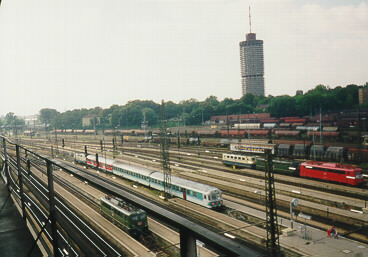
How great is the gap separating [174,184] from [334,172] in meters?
14.4

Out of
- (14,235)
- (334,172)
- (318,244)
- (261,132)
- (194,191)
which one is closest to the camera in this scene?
(14,235)

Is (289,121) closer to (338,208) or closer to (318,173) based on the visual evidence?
(318,173)

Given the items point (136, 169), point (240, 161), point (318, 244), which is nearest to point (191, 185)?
point (136, 169)

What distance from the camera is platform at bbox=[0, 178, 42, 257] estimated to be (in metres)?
2.79

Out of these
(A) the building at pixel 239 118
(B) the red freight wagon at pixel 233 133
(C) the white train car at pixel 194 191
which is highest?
(A) the building at pixel 239 118

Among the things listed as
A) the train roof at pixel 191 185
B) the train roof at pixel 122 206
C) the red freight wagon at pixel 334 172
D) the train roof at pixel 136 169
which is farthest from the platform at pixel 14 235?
the red freight wagon at pixel 334 172

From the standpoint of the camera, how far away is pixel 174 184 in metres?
23.6

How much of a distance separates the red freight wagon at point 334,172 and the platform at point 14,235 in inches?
1018

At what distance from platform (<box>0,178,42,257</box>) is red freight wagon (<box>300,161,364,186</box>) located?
1018 inches

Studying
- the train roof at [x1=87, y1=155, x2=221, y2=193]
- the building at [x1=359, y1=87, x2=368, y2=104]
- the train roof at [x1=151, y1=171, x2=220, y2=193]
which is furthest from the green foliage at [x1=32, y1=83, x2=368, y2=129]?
the train roof at [x1=151, y1=171, x2=220, y2=193]

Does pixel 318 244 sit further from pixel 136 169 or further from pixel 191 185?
pixel 136 169

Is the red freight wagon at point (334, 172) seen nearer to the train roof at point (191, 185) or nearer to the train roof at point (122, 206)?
the train roof at point (191, 185)

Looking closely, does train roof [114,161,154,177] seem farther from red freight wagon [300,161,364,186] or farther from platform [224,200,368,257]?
red freight wagon [300,161,364,186]

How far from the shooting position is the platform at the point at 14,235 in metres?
2.79
